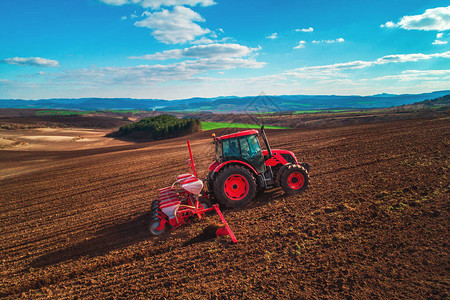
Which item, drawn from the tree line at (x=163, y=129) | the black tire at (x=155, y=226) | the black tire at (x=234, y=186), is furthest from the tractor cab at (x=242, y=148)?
the tree line at (x=163, y=129)

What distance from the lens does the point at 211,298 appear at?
3369 millimetres

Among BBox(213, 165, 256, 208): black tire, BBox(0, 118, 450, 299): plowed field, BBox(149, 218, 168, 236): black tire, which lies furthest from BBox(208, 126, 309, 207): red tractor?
BBox(149, 218, 168, 236): black tire

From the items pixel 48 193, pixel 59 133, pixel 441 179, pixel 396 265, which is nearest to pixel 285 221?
pixel 396 265

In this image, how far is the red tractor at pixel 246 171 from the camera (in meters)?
6.00

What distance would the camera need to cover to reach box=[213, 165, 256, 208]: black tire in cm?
591

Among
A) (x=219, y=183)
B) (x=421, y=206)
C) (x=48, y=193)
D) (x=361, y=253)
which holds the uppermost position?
(x=219, y=183)

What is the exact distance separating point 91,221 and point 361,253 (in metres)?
6.97

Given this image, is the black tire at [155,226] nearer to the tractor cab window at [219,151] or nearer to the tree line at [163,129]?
the tractor cab window at [219,151]

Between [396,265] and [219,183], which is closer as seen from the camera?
[396,265]

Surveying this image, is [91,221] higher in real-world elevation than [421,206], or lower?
lower

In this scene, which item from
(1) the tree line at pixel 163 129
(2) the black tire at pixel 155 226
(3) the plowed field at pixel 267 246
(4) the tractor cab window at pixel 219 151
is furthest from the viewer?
(1) the tree line at pixel 163 129

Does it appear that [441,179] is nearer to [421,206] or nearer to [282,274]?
[421,206]

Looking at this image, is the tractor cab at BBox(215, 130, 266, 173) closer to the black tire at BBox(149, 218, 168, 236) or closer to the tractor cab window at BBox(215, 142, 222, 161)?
the tractor cab window at BBox(215, 142, 222, 161)

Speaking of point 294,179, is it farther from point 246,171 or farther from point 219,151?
point 219,151
